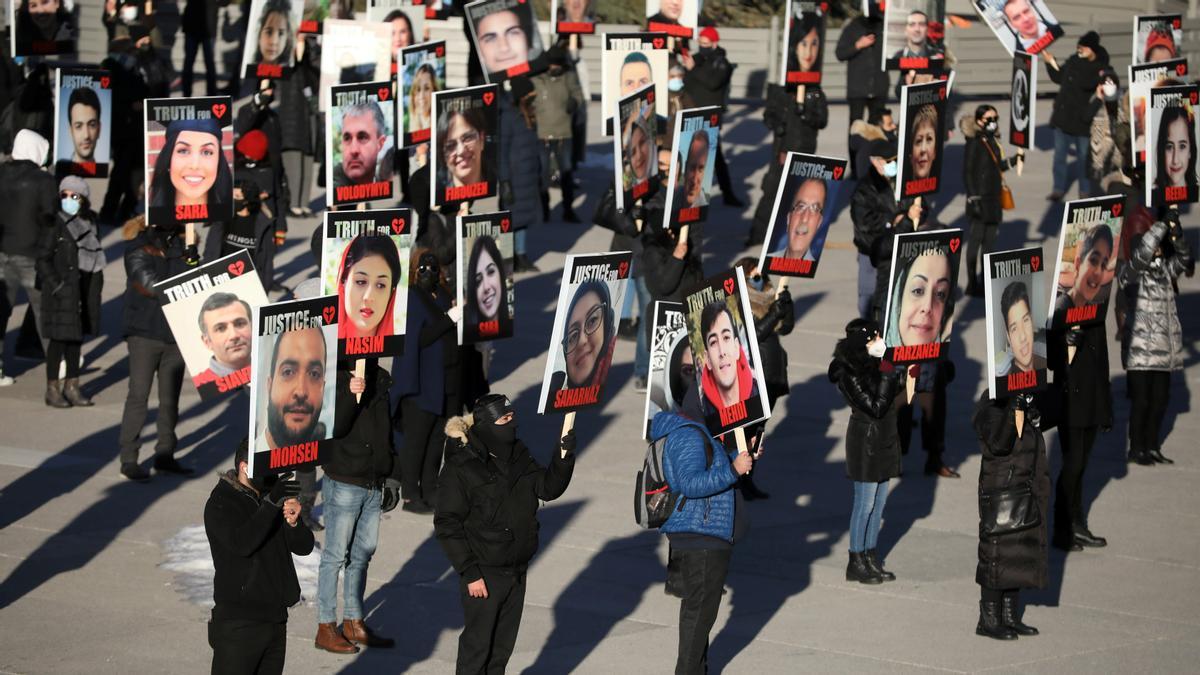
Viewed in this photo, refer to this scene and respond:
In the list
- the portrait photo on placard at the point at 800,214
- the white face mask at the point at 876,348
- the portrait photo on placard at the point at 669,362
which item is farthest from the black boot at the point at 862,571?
the portrait photo on placard at the point at 800,214

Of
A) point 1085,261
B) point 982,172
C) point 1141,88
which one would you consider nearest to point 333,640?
point 1085,261

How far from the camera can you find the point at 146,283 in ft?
44.7

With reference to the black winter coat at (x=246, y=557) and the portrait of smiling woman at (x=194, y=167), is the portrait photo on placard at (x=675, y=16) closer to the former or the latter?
the portrait of smiling woman at (x=194, y=167)

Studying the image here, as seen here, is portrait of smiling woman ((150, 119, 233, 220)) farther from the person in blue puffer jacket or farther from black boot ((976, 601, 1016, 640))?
black boot ((976, 601, 1016, 640))

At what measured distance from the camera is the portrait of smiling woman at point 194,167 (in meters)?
14.6

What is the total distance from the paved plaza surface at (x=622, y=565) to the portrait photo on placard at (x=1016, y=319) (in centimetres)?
141

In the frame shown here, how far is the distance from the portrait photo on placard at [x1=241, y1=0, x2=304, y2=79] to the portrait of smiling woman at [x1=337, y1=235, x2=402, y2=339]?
33.0ft

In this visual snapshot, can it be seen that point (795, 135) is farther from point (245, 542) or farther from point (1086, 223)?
point (245, 542)

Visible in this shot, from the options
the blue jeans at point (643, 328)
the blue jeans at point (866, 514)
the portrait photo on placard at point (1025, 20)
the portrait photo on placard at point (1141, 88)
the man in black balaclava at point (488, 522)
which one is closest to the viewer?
the man in black balaclava at point (488, 522)

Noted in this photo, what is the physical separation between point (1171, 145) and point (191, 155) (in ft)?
26.1

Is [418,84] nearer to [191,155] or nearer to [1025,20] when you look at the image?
[191,155]

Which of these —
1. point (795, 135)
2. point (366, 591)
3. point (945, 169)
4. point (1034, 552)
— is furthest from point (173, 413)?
point (945, 169)

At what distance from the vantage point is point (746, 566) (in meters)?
12.7

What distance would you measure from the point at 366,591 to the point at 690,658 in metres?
2.61
